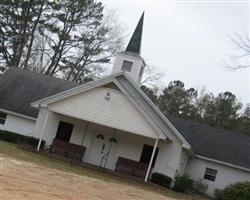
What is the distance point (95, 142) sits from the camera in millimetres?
30781

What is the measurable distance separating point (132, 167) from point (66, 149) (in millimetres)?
4031

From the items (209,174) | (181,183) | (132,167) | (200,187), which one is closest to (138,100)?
(132,167)

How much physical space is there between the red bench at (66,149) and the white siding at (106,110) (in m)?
1.97

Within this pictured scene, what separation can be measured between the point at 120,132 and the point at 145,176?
356cm

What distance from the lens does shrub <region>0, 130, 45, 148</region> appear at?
97.8 feet

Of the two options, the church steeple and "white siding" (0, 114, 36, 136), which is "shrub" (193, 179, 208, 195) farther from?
"white siding" (0, 114, 36, 136)

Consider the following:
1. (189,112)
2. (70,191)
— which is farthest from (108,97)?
(189,112)

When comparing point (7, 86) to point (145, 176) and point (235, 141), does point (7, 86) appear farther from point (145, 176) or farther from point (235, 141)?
point (235, 141)

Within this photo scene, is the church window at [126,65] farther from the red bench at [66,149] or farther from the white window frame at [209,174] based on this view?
the white window frame at [209,174]

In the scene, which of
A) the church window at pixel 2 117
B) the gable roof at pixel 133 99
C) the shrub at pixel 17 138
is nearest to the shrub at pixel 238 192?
the gable roof at pixel 133 99

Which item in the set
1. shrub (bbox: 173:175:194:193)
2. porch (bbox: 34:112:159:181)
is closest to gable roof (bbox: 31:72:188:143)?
porch (bbox: 34:112:159:181)

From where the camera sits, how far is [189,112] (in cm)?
6669

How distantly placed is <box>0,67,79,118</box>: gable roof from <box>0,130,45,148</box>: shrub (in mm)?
2461

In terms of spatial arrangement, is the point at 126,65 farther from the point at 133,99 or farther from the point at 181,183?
the point at 181,183
